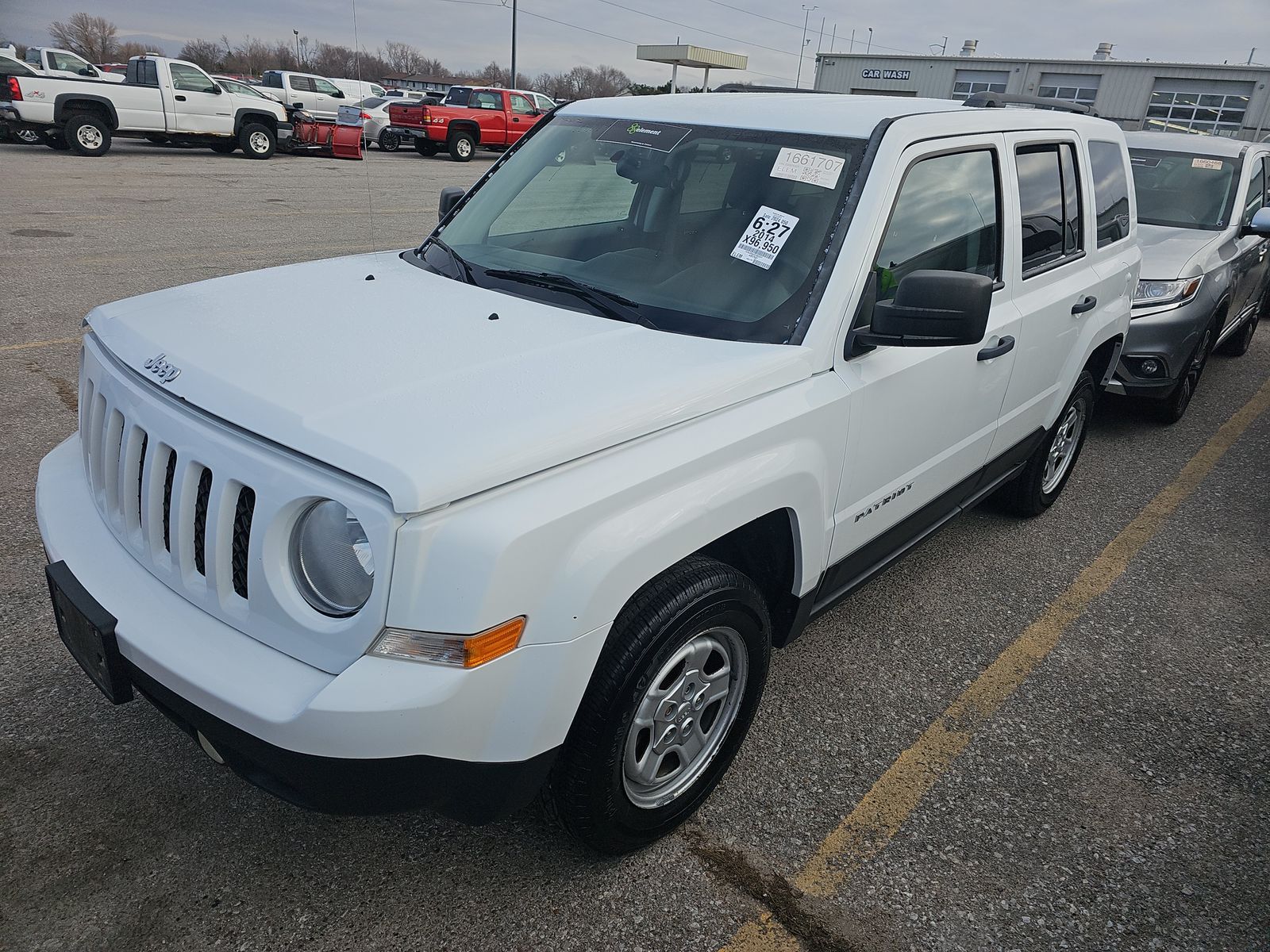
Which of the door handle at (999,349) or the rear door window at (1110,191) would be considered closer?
the door handle at (999,349)

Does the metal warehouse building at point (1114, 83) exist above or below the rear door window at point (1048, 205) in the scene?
above

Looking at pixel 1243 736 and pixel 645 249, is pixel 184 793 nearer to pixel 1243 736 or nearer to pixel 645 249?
pixel 645 249

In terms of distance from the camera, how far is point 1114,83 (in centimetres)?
4166

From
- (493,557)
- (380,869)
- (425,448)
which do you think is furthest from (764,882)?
(425,448)

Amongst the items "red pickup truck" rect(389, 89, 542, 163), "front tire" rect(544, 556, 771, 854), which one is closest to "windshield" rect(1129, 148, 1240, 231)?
"front tire" rect(544, 556, 771, 854)

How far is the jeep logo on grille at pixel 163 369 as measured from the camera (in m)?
2.16

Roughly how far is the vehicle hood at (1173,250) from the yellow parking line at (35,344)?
24.1 feet

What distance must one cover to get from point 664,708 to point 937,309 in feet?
4.20

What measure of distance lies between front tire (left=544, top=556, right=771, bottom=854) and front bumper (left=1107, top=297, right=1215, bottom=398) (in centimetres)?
435

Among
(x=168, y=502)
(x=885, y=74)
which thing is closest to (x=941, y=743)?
(x=168, y=502)

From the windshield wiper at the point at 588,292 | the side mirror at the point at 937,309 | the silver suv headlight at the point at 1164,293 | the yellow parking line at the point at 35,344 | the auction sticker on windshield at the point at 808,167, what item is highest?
the auction sticker on windshield at the point at 808,167

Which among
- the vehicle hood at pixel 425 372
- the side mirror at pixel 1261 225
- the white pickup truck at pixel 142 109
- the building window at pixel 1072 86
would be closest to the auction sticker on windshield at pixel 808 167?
the vehicle hood at pixel 425 372

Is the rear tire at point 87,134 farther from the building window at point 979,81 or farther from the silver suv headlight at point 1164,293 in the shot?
the building window at point 979,81

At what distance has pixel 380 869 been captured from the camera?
238 cm
